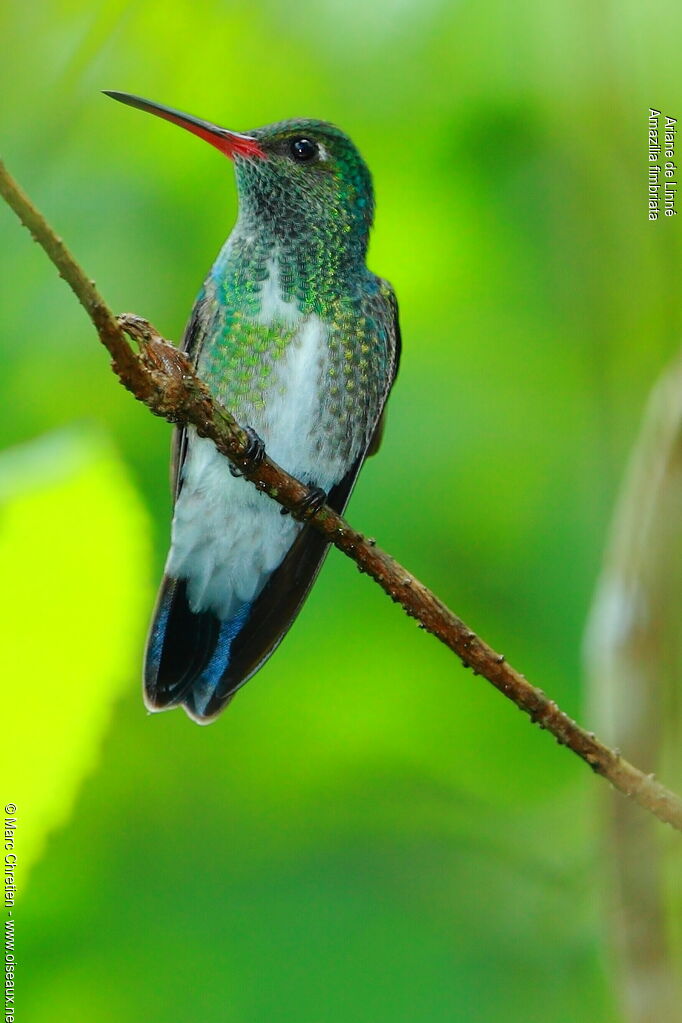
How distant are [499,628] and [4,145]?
1.91 m

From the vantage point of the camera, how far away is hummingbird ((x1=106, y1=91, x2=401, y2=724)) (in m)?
2.86

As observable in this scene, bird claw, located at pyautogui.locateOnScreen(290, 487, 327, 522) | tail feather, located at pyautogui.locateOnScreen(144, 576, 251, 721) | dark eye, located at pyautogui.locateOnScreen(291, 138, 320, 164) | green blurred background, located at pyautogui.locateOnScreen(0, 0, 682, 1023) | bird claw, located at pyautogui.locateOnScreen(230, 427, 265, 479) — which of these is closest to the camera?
bird claw, located at pyautogui.locateOnScreen(230, 427, 265, 479)

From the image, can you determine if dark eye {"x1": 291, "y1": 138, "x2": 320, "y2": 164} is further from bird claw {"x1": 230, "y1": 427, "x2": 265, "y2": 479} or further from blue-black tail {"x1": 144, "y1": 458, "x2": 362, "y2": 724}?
bird claw {"x1": 230, "y1": 427, "x2": 265, "y2": 479}

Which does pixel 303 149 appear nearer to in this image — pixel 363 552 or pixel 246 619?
pixel 246 619

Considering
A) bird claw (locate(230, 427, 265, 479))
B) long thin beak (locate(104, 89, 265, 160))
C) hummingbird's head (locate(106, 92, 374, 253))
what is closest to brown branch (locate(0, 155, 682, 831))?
bird claw (locate(230, 427, 265, 479))

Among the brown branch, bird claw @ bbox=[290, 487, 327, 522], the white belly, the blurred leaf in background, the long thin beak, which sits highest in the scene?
the long thin beak

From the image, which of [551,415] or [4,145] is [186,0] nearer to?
[4,145]

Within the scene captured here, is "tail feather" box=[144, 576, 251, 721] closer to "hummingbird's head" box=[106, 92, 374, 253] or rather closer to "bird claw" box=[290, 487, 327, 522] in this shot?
"bird claw" box=[290, 487, 327, 522]

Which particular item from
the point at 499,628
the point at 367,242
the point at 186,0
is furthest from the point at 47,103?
the point at 499,628

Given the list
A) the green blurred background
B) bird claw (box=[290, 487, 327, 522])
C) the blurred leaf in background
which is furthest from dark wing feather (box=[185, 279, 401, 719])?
the blurred leaf in background

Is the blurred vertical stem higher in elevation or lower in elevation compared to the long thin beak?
lower

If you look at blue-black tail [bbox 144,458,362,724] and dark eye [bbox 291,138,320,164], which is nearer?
blue-black tail [bbox 144,458,362,724]

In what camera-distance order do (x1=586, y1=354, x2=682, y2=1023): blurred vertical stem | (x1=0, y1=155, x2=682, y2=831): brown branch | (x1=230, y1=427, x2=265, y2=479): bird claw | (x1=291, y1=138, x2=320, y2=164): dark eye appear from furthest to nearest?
(x1=291, y1=138, x2=320, y2=164): dark eye
(x1=230, y1=427, x2=265, y2=479): bird claw
(x1=0, y1=155, x2=682, y2=831): brown branch
(x1=586, y1=354, x2=682, y2=1023): blurred vertical stem

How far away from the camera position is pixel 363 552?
2.12 meters
